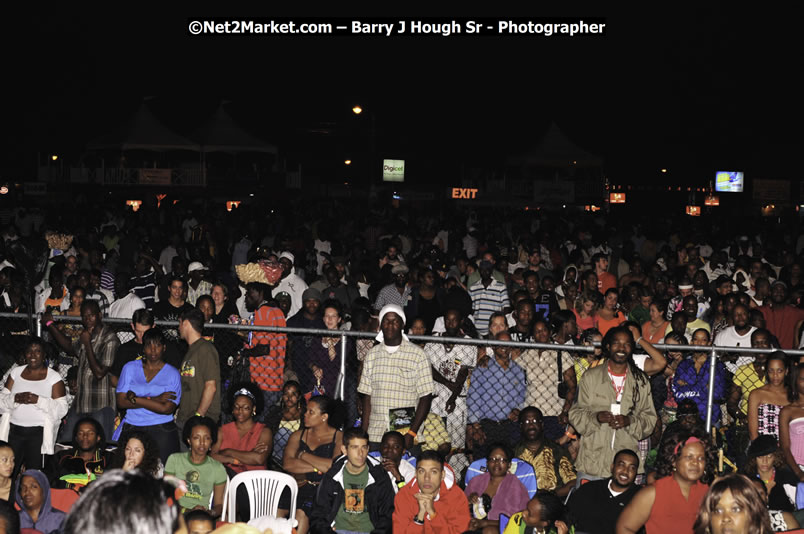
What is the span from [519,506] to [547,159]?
29.4 metres

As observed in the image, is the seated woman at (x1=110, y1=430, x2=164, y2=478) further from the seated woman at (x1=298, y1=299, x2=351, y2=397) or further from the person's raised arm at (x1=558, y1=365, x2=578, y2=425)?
the person's raised arm at (x1=558, y1=365, x2=578, y2=425)

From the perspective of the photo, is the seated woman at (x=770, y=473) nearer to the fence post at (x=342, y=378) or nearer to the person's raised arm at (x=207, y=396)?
the fence post at (x=342, y=378)

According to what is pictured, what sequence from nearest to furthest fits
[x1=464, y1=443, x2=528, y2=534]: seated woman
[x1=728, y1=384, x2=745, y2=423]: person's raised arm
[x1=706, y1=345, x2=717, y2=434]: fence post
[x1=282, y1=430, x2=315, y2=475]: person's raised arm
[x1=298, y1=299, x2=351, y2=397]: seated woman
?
[x1=464, y1=443, x2=528, y2=534]: seated woman < [x1=282, y1=430, x2=315, y2=475]: person's raised arm < [x1=706, y1=345, x2=717, y2=434]: fence post < [x1=728, y1=384, x2=745, y2=423]: person's raised arm < [x1=298, y1=299, x2=351, y2=397]: seated woman

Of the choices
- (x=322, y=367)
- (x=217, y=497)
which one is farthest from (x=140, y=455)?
(x=322, y=367)

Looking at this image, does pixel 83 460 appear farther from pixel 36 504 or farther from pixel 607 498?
pixel 607 498

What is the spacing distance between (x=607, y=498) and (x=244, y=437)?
9.84ft

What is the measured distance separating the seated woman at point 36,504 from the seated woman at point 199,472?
1.03 meters

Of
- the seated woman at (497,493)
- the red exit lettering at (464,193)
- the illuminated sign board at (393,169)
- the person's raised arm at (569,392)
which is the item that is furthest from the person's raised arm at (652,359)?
the illuminated sign board at (393,169)

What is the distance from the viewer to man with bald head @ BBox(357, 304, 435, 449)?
8273 millimetres

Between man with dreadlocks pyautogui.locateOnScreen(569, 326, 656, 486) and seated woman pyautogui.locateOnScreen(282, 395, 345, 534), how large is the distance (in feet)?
6.43

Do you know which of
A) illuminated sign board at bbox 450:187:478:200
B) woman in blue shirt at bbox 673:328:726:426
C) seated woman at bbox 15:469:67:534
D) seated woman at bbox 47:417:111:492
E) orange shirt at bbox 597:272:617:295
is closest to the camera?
seated woman at bbox 15:469:67:534

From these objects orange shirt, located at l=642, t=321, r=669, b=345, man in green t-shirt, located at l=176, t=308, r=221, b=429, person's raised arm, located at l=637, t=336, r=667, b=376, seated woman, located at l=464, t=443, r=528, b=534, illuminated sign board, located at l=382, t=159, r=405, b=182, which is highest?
illuminated sign board, located at l=382, t=159, r=405, b=182

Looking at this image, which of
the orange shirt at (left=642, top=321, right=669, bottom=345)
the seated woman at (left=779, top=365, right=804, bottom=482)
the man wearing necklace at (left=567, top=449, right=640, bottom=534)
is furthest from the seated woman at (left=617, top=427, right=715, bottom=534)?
the orange shirt at (left=642, top=321, right=669, bottom=345)

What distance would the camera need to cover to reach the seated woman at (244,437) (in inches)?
309
